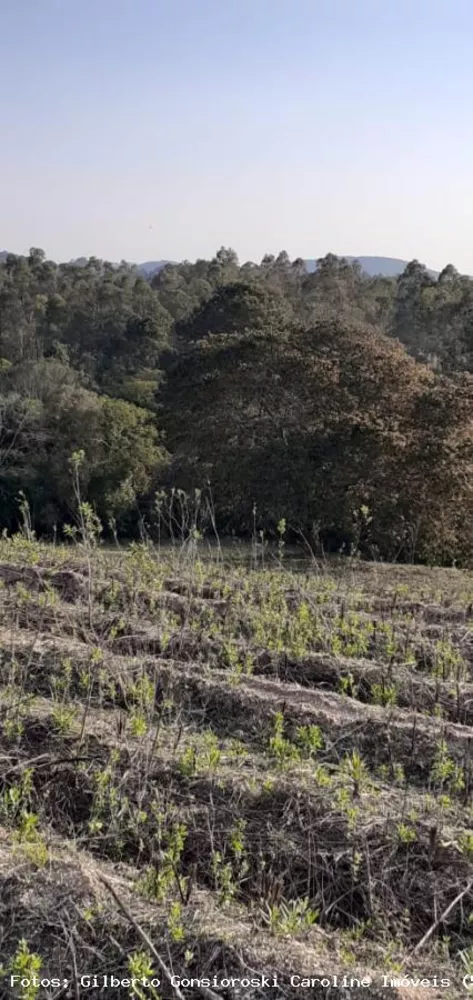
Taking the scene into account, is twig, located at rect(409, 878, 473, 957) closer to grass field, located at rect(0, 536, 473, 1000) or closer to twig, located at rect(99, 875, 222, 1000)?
grass field, located at rect(0, 536, 473, 1000)

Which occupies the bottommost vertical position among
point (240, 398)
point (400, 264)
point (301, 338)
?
point (240, 398)

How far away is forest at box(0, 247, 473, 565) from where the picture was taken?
34.1 feet

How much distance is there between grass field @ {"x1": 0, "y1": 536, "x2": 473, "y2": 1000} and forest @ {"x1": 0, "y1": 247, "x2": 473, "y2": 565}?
0.94m

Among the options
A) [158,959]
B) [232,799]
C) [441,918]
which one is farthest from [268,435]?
[158,959]

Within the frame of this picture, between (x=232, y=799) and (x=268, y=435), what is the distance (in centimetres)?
930

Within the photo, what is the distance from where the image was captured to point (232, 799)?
9.23 ft

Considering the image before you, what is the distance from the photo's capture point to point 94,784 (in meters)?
2.92

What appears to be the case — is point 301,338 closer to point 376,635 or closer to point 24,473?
point 24,473

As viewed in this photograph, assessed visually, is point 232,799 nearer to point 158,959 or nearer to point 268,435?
point 158,959

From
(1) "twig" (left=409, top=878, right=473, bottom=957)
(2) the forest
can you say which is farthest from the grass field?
(2) the forest

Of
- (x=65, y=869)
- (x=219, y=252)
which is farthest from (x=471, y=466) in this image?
(x=219, y=252)

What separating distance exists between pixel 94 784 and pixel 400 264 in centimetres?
14336

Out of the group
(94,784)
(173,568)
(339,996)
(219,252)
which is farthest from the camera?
(219,252)

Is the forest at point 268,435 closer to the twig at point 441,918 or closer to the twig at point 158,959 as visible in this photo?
the twig at point 158,959
